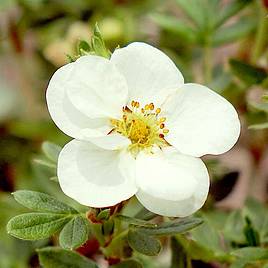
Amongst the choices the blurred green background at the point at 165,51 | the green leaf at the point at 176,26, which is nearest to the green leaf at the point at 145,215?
the blurred green background at the point at 165,51

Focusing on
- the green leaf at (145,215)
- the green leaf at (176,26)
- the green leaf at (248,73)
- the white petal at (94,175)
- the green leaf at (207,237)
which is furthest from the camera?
the green leaf at (176,26)

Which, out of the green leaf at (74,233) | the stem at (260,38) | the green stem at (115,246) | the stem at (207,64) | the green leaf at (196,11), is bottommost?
the green stem at (115,246)

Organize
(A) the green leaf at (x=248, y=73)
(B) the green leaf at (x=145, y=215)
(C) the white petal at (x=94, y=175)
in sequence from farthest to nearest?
(A) the green leaf at (x=248, y=73), (B) the green leaf at (x=145, y=215), (C) the white petal at (x=94, y=175)

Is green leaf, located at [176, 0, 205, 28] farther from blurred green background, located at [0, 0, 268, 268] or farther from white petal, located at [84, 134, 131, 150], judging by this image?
white petal, located at [84, 134, 131, 150]

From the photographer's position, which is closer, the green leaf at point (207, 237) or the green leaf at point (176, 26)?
the green leaf at point (207, 237)

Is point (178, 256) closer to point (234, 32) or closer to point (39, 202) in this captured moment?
point (39, 202)

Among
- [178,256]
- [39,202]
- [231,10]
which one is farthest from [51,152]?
[231,10]

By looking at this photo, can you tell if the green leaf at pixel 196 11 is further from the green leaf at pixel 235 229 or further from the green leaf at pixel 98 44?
the green leaf at pixel 98 44

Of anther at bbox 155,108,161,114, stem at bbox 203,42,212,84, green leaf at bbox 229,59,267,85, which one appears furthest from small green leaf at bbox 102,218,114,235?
stem at bbox 203,42,212,84

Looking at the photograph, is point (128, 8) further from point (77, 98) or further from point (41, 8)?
point (77, 98)
